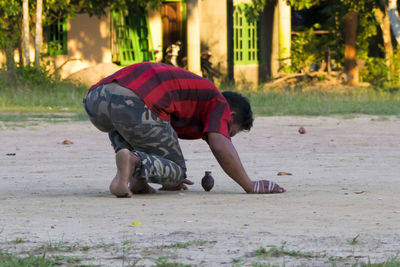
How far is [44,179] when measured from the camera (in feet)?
21.8

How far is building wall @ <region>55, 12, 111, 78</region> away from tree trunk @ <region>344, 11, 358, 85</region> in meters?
6.25

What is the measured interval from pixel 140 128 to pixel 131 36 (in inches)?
589

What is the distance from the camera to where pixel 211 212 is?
4762mm

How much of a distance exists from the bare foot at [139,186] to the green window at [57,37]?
1348cm

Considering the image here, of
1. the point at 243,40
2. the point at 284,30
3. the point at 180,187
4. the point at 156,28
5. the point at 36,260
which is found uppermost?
the point at 156,28

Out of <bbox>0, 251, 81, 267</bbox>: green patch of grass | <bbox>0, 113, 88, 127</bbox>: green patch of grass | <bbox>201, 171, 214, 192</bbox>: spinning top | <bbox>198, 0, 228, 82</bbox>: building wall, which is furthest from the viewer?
<bbox>198, 0, 228, 82</bbox>: building wall

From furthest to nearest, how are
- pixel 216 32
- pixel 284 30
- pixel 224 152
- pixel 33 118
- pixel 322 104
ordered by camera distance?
1. pixel 216 32
2. pixel 284 30
3. pixel 322 104
4. pixel 33 118
5. pixel 224 152

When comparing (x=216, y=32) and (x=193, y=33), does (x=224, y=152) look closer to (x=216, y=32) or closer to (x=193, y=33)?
(x=193, y=33)

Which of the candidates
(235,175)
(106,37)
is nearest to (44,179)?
(235,175)

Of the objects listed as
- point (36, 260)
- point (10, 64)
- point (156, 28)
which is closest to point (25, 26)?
point (10, 64)

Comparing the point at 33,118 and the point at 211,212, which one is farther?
the point at 33,118

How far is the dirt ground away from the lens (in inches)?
145

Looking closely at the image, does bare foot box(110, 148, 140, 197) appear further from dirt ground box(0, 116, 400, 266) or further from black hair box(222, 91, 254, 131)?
black hair box(222, 91, 254, 131)

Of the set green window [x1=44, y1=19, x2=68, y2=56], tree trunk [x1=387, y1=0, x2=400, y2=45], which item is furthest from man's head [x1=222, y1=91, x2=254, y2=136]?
green window [x1=44, y1=19, x2=68, y2=56]
